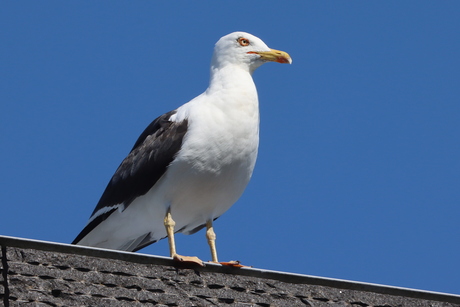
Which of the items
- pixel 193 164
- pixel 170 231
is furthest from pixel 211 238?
pixel 193 164

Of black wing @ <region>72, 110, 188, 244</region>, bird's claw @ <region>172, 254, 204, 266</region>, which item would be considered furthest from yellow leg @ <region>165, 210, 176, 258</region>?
bird's claw @ <region>172, 254, 204, 266</region>

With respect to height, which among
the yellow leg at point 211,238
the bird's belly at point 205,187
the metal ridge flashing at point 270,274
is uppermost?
the bird's belly at point 205,187

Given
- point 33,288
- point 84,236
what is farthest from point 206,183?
point 33,288

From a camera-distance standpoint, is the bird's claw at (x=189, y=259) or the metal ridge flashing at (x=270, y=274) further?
the bird's claw at (x=189, y=259)

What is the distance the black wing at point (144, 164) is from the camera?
12305 millimetres

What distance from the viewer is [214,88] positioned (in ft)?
42.0

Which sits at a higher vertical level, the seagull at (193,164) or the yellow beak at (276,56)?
the yellow beak at (276,56)

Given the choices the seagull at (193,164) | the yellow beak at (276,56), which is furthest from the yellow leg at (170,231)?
the yellow beak at (276,56)

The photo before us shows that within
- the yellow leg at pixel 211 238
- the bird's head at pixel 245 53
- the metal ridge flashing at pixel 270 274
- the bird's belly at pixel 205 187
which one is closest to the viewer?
the metal ridge flashing at pixel 270 274

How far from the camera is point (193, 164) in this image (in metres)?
12.1

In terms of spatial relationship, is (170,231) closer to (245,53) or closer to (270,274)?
(270,274)

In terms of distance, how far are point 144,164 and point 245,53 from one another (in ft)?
6.47

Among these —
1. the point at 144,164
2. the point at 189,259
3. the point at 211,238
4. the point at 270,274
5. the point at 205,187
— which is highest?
the point at 144,164

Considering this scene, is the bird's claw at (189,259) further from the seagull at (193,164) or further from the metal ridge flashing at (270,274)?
the seagull at (193,164)
